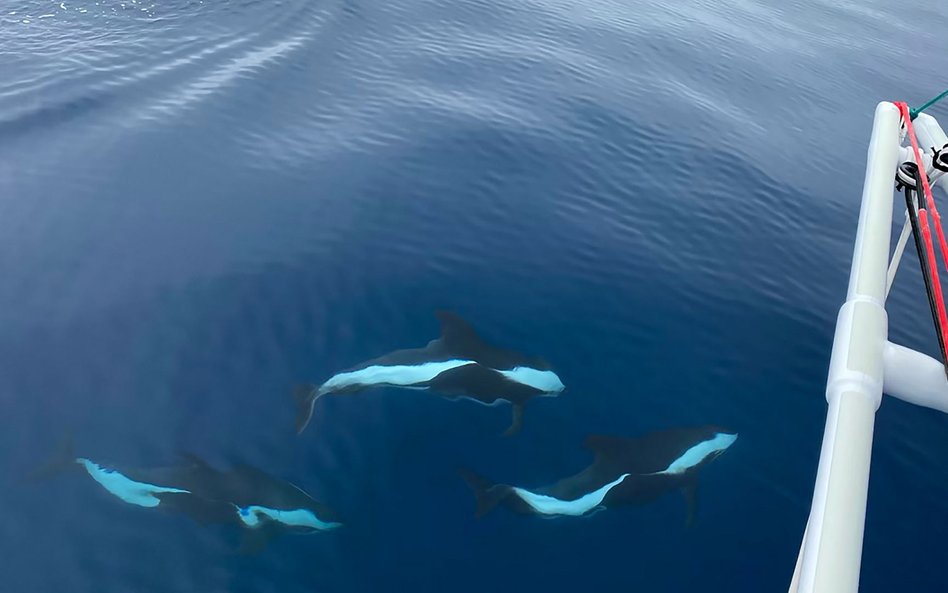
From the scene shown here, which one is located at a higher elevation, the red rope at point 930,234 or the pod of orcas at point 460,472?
the red rope at point 930,234

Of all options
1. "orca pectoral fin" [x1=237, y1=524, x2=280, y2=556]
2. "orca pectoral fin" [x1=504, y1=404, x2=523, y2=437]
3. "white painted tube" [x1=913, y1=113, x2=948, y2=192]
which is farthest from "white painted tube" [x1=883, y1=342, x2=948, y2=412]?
"orca pectoral fin" [x1=237, y1=524, x2=280, y2=556]

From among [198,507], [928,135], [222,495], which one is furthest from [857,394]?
[198,507]

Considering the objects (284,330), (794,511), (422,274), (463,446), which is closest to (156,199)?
(284,330)

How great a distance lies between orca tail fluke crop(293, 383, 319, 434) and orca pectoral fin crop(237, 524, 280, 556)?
5.83 ft

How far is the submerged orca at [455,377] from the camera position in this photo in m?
12.4

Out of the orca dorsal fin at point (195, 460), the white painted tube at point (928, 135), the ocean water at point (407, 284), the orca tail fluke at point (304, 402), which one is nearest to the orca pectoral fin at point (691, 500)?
the ocean water at point (407, 284)

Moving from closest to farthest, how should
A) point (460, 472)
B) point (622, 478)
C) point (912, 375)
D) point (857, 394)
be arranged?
point (857, 394) → point (912, 375) → point (622, 478) → point (460, 472)

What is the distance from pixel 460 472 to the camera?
11555 millimetres

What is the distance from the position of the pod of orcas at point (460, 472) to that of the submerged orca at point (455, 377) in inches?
0.6

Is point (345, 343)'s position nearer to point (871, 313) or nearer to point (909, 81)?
point (871, 313)

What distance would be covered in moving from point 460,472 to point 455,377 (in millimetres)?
1677

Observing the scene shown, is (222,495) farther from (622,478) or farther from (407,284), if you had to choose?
(622,478)

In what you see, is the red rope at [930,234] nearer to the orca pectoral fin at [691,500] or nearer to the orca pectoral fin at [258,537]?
the orca pectoral fin at [691,500]

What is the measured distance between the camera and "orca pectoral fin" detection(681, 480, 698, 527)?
1126 centimetres
